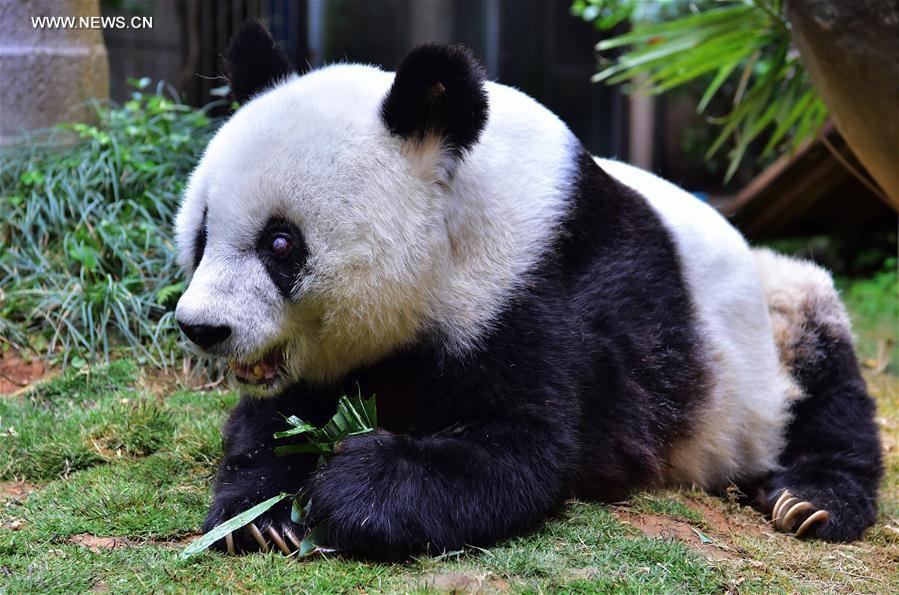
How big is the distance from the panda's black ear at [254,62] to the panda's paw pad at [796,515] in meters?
2.67

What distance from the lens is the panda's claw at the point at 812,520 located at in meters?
3.96

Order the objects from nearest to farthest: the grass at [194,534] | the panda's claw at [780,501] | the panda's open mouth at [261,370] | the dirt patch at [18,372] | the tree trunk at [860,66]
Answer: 1. the grass at [194,534]
2. the panda's open mouth at [261,370]
3. the panda's claw at [780,501]
4. the tree trunk at [860,66]
5. the dirt patch at [18,372]

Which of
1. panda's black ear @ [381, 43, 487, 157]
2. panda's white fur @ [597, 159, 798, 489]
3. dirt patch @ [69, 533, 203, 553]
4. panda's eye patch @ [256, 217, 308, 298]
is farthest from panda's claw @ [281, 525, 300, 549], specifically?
panda's white fur @ [597, 159, 798, 489]

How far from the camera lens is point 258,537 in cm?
317

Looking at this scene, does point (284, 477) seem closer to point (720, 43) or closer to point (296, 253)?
point (296, 253)

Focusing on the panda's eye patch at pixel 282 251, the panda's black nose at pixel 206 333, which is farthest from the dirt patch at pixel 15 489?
the panda's eye patch at pixel 282 251

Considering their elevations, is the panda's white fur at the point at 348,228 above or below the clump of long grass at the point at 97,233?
above

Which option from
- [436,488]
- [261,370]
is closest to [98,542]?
[261,370]

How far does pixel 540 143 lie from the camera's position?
376 cm

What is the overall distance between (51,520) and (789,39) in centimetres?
559

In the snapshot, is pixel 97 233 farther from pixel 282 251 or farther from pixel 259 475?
pixel 282 251

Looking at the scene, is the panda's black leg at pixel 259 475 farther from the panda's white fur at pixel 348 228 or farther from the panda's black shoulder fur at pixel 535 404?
the panda's white fur at pixel 348 228

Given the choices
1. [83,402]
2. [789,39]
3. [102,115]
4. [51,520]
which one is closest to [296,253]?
[51,520]

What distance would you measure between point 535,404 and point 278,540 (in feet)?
3.15
